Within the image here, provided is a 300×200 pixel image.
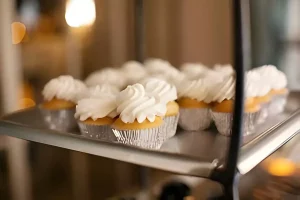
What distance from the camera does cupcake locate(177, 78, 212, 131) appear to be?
0.76 m

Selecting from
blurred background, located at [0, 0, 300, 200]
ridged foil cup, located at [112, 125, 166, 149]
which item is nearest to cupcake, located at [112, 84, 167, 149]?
ridged foil cup, located at [112, 125, 166, 149]

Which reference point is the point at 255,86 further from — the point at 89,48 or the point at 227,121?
the point at 89,48

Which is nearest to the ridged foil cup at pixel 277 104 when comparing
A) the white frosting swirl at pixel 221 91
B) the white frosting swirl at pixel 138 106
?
the white frosting swirl at pixel 221 91

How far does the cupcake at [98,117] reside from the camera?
0.73 metres

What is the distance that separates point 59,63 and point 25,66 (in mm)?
174

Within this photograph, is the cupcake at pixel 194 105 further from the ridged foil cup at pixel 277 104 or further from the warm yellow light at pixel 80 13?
the warm yellow light at pixel 80 13

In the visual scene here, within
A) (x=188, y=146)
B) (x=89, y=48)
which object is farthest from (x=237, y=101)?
(x=89, y=48)

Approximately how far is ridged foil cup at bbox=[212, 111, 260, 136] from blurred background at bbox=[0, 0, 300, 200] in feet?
2.47

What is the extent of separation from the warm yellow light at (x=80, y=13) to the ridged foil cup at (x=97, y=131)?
3.90ft

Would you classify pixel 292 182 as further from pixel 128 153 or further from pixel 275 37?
pixel 275 37

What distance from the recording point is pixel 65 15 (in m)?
1.85

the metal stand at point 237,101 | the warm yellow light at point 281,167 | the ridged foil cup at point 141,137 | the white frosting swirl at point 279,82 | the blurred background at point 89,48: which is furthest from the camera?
the blurred background at point 89,48

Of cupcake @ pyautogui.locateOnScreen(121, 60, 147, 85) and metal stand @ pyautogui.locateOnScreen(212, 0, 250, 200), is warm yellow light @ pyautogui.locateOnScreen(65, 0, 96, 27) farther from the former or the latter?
metal stand @ pyautogui.locateOnScreen(212, 0, 250, 200)

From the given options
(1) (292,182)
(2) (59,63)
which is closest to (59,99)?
(1) (292,182)
